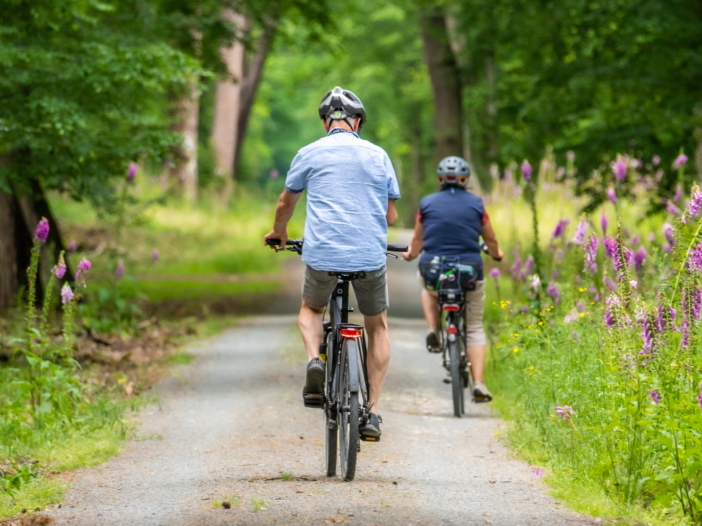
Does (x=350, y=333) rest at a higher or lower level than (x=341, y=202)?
lower

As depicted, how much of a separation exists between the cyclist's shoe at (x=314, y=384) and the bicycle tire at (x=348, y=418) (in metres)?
0.12

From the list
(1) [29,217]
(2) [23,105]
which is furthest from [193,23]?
(2) [23,105]

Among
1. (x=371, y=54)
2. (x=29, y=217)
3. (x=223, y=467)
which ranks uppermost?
(x=371, y=54)

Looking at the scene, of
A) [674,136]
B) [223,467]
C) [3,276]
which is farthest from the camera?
[674,136]

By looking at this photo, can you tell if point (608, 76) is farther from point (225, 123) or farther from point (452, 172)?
point (225, 123)

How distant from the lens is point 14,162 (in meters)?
10.1

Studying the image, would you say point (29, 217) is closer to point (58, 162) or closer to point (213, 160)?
point (58, 162)

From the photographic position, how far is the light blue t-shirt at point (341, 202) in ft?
17.6

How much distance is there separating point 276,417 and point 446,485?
2216 millimetres

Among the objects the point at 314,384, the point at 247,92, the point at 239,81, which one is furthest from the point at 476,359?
the point at 247,92

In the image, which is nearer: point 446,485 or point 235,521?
point 235,521

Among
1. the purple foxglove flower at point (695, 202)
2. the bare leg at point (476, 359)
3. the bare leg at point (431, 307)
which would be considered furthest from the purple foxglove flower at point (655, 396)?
the bare leg at point (431, 307)

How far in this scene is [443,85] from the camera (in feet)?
77.0

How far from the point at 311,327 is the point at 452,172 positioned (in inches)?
105
